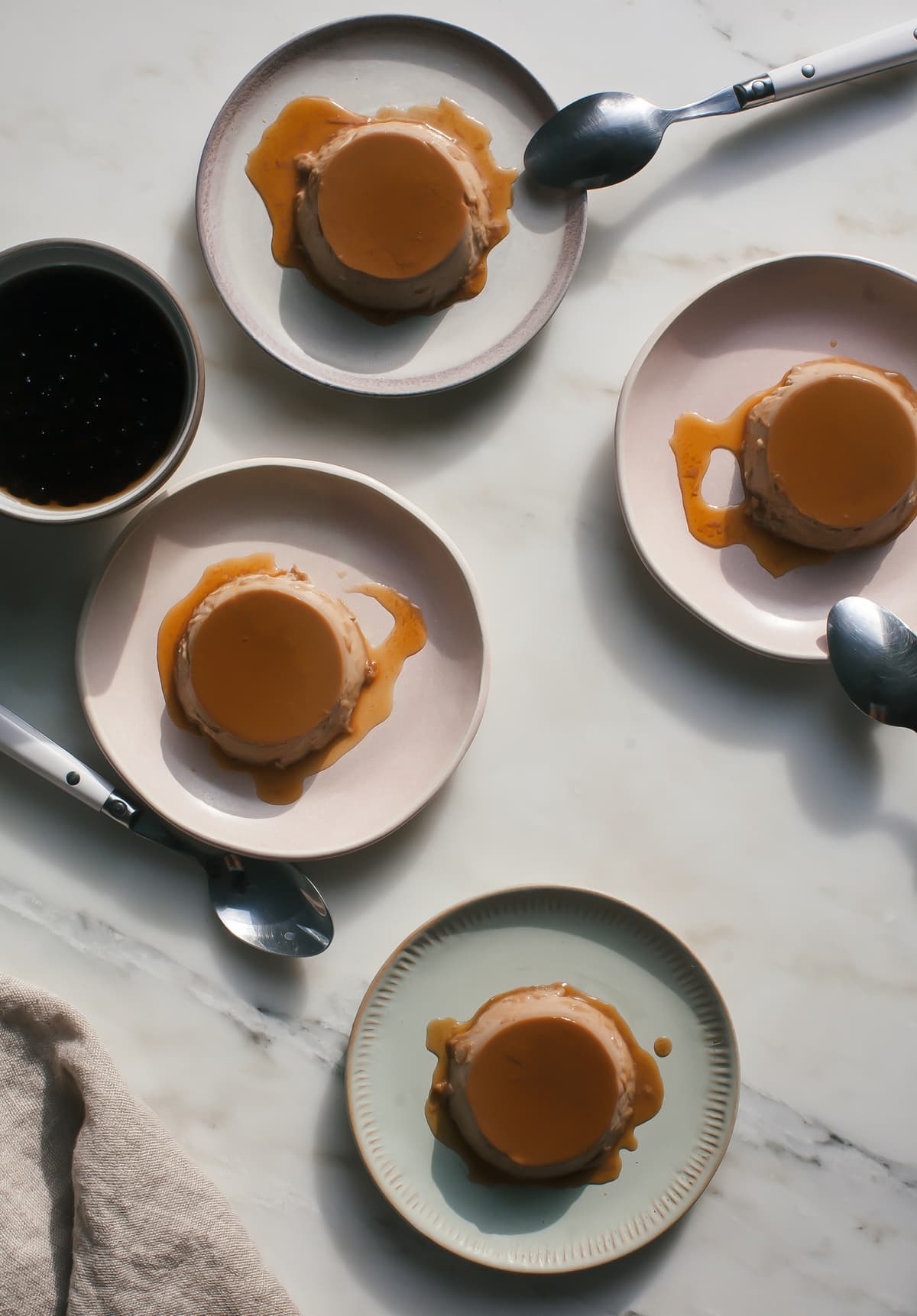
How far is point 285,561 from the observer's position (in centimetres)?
139

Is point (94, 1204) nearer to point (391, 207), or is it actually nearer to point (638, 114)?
point (391, 207)

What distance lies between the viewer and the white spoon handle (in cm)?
140

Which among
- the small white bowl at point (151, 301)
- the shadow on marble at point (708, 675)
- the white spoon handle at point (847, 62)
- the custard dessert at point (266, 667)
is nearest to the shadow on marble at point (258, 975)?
the custard dessert at point (266, 667)

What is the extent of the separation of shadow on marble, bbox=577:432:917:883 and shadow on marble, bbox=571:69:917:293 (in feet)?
1.05

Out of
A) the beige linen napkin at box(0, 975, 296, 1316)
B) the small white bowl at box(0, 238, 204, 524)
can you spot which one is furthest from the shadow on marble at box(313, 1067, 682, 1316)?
the small white bowl at box(0, 238, 204, 524)

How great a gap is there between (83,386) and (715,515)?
878mm

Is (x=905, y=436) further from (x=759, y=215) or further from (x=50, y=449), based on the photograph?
(x=50, y=449)

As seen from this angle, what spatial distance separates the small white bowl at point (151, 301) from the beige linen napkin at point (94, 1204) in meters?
0.64

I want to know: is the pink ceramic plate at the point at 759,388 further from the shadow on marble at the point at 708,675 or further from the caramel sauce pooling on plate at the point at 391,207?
the caramel sauce pooling on plate at the point at 391,207

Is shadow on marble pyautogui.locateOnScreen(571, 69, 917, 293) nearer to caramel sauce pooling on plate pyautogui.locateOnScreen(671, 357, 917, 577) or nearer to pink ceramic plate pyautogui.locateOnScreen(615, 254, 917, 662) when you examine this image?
pink ceramic plate pyautogui.locateOnScreen(615, 254, 917, 662)

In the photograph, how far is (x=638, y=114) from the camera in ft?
4.53

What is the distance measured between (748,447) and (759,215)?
0.37 m

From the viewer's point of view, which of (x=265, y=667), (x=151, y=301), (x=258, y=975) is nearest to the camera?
(x=151, y=301)

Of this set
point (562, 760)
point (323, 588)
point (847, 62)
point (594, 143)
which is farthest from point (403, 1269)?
point (847, 62)
